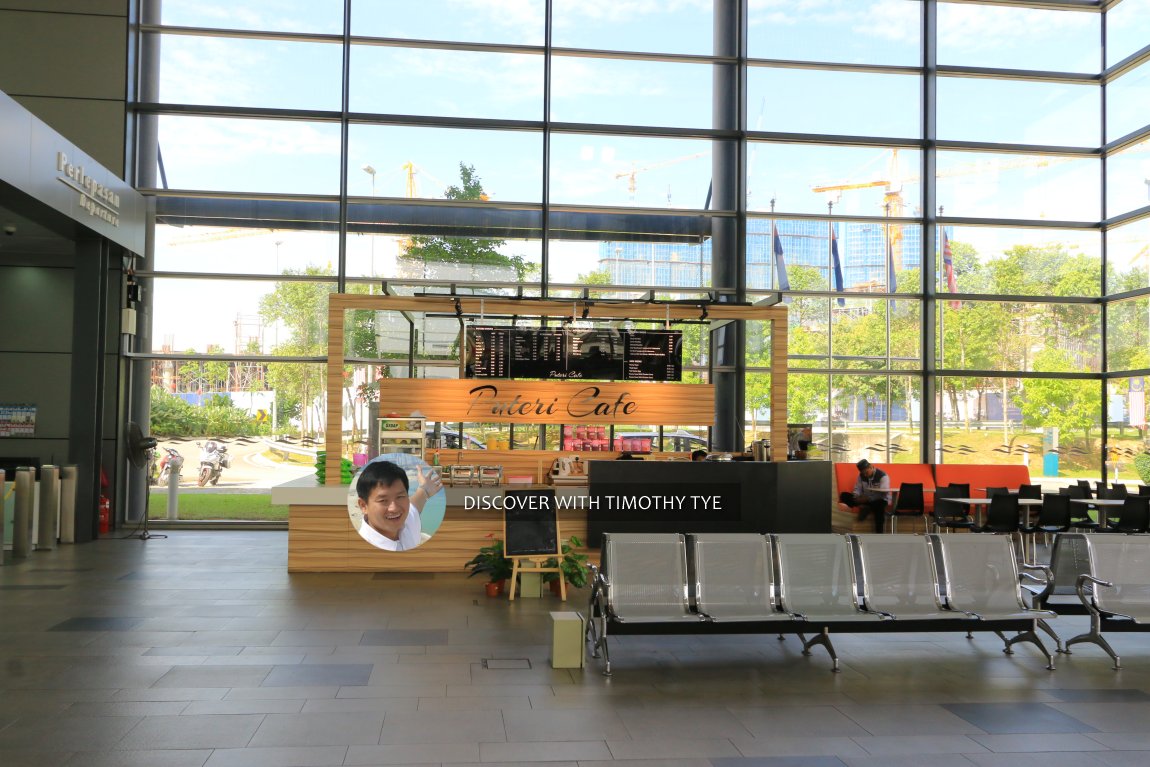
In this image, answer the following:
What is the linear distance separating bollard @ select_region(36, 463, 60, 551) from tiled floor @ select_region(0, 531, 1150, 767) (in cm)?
355

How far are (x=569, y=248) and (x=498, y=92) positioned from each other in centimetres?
265

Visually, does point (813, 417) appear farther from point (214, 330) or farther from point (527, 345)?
point (214, 330)

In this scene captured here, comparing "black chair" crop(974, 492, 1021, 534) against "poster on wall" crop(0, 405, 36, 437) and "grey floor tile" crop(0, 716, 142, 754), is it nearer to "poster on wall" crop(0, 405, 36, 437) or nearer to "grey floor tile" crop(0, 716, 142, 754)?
"grey floor tile" crop(0, 716, 142, 754)

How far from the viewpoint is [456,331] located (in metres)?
13.0

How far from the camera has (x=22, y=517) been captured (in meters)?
10.3

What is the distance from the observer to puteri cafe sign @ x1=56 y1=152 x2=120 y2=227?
1009 cm

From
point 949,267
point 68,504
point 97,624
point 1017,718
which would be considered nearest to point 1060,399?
point 949,267

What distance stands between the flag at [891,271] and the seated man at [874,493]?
134 inches

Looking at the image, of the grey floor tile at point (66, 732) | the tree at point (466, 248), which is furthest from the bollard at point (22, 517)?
the grey floor tile at point (66, 732)

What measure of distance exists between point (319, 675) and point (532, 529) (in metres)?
3.00

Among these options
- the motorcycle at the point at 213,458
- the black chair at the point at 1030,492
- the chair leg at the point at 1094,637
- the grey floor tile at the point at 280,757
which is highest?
the motorcycle at the point at 213,458

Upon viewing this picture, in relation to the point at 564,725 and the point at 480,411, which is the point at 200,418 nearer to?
the point at 480,411

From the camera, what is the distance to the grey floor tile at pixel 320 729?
14.2 ft

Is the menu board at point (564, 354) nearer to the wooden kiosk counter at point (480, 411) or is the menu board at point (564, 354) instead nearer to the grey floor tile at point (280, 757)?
the wooden kiosk counter at point (480, 411)
